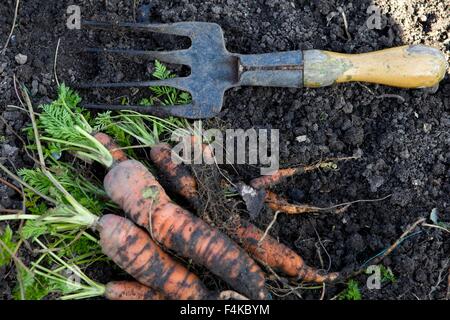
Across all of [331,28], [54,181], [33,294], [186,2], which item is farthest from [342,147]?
[33,294]

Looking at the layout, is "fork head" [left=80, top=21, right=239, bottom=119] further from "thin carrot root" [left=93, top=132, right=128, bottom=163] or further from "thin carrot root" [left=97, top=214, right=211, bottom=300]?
"thin carrot root" [left=97, top=214, right=211, bottom=300]

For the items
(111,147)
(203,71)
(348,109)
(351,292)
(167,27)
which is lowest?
(351,292)

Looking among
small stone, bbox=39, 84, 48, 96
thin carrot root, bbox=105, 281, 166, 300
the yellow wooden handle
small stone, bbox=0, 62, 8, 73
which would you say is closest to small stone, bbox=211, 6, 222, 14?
the yellow wooden handle

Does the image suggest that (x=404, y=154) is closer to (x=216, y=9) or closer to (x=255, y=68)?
(x=255, y=68)

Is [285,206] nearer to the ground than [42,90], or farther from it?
nearer to the ground

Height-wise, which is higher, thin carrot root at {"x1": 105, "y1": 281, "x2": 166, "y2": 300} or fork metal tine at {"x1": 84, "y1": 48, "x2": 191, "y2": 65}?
fork metal tine at {"x1": 84, "y1": 48, "x2": 191, "y2": 65}

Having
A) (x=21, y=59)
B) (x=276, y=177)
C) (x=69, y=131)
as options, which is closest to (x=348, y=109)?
(x=276, y=177)

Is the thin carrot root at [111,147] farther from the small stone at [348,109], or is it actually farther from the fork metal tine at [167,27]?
the small stone at [348,109]
